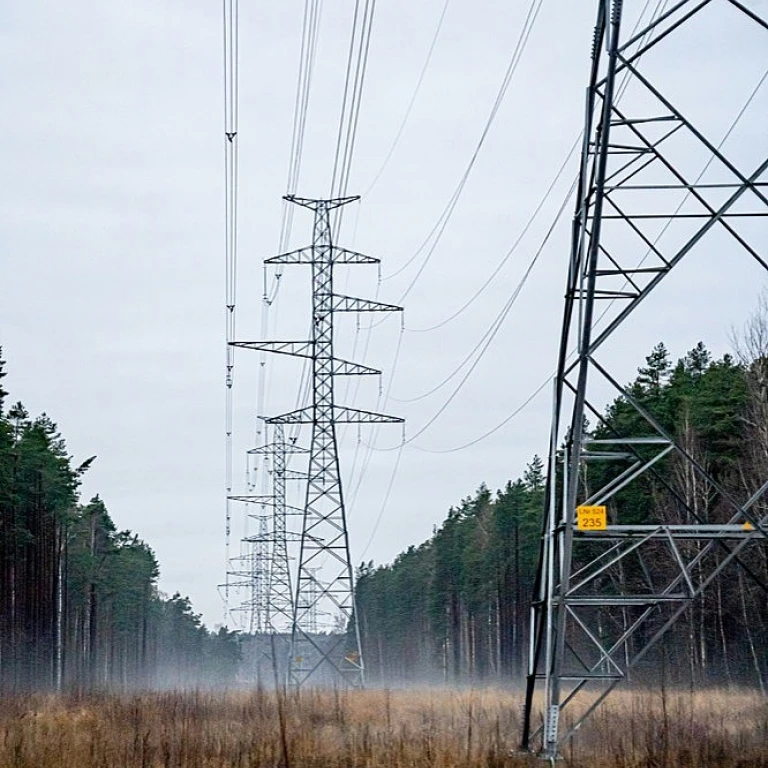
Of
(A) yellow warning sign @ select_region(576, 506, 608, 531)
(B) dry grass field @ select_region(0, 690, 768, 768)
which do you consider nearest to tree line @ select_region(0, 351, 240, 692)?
(B) dry grass field @ select_region(0, 690, 768, 768)

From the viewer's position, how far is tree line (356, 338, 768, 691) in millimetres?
43156

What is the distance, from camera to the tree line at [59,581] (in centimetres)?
6212

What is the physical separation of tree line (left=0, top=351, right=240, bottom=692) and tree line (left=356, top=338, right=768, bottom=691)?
51.7ft

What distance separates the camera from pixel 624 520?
176ft

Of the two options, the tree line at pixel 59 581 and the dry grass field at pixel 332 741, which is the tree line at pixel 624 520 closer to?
the dry grass field at pixel 332 741

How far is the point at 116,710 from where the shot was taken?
2375 cm

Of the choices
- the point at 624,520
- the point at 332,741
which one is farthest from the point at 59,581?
the point at 332,741

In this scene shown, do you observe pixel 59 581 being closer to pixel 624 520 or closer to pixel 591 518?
pixel 624 520

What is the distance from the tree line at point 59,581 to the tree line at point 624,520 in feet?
51.7

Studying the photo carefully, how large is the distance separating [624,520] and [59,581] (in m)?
31.8

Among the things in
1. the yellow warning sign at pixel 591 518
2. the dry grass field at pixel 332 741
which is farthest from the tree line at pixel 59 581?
the yellow warning sign at pixel 591 518

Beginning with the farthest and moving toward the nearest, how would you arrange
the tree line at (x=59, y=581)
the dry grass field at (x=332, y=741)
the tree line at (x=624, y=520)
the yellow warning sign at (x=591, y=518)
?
the tree line at (x=59, y=581) < the tree line at (x=624, y=520) < the yellow warning sign at (x=591, y=518) < the dry grass field at (x=332, y=741)

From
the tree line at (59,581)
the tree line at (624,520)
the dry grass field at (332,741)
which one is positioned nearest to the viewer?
the dry grass field at (332,741)

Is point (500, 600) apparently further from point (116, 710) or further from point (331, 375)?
point (116, 710)
